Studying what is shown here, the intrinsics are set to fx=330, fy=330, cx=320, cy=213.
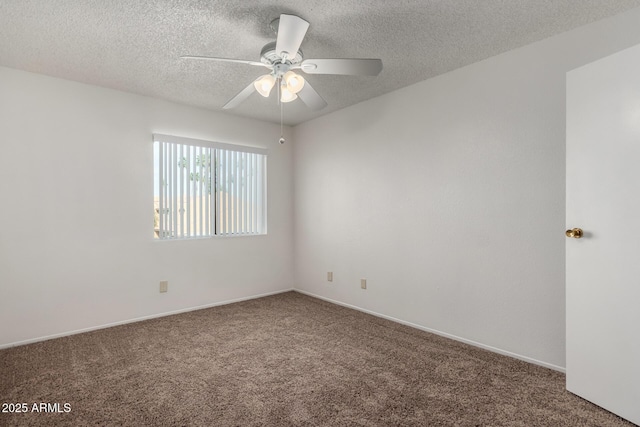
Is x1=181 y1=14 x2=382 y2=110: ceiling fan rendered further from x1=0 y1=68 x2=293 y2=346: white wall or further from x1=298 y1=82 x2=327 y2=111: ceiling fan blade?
x1=0 y1=68 x2=293 y2=346: white wall

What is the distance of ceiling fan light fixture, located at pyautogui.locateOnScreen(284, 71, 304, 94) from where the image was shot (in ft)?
6.86

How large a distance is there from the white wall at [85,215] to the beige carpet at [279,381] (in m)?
0.37

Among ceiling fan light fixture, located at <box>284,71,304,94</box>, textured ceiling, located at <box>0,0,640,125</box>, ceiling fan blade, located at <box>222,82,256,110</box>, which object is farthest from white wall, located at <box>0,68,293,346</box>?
ceiling fan light fixture, located at <box>284,71,304,94</box>

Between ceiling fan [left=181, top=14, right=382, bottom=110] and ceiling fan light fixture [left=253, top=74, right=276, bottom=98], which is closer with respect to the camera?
ceiling fan [left=181, top=14, right=382, bottom=110]

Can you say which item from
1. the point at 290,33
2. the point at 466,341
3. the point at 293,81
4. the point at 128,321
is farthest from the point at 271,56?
the point at 128,321

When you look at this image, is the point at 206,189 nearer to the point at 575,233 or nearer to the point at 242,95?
the point at 242,95

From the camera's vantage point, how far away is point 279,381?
219 cm

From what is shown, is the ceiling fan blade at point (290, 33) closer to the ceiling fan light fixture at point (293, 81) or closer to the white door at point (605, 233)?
the ceiling fan light fixture at point (293, 81)

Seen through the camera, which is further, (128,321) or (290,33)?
(128,321)

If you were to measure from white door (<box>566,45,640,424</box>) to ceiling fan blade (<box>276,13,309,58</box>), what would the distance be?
1692mm

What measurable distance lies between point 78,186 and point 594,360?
165 inches

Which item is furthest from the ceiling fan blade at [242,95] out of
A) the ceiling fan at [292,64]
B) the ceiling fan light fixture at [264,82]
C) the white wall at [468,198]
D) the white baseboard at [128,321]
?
the white baseboard at [128,321]

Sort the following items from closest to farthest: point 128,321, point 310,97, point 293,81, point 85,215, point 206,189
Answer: point 293,81, point 310,97, point 85,215, point 128,321, point 206,189

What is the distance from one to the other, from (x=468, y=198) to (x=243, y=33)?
86.0 inches
